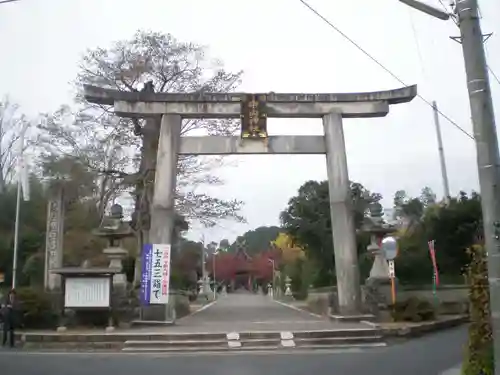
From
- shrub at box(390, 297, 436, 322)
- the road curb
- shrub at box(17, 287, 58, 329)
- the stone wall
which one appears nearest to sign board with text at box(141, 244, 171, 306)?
shrub at box(17, 287, 58, 329)

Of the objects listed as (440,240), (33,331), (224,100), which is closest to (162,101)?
(224,100)

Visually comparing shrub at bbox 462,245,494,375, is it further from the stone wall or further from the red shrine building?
the red shrine building

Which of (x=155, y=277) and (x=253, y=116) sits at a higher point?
(x=253, y=116)

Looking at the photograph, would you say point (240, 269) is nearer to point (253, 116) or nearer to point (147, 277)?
point (253, 116)

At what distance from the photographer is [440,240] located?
2811 centimetres

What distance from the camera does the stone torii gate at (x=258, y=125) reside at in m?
20.5

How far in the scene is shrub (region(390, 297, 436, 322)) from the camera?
19.5 meters

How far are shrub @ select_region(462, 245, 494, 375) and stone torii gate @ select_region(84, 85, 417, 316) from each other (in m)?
12.0

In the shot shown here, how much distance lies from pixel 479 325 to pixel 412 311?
39.2 feet

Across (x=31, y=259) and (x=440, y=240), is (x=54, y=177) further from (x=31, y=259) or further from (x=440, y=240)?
(x=440, y=240)

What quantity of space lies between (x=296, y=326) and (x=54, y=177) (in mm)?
15809

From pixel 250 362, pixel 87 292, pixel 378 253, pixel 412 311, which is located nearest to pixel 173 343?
pixel 250 362

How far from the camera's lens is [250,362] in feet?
42.0

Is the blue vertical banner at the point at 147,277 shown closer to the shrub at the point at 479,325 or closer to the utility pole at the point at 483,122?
the shrub at the point at 479,325
